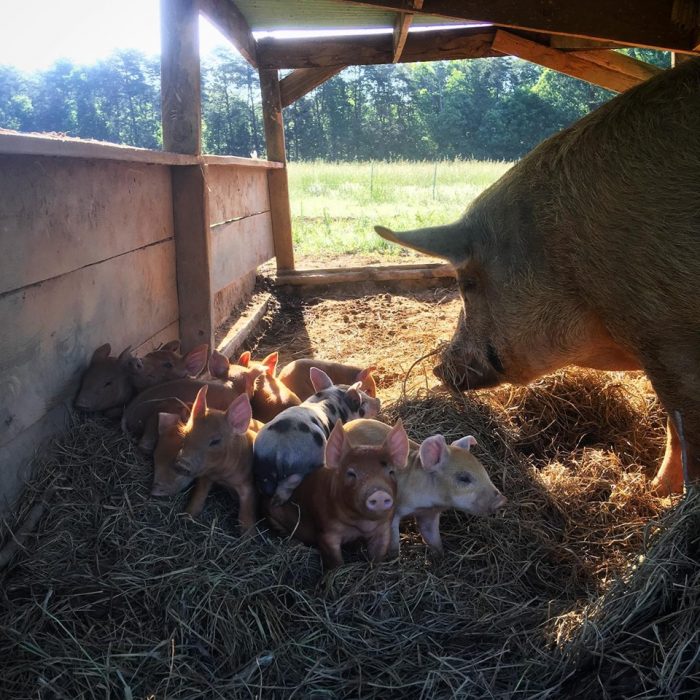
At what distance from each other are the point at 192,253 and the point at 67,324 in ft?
5.00

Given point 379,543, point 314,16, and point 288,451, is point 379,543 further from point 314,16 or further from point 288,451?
point 314,16

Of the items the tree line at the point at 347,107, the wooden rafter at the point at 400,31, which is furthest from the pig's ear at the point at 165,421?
the tree line at the point at 347,107

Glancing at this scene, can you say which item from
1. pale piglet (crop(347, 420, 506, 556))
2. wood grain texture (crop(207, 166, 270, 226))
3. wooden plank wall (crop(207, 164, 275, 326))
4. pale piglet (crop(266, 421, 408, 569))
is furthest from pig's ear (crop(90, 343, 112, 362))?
wooden plank wall (crop(207, 164, 275, 326))

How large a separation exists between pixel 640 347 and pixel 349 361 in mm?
2955

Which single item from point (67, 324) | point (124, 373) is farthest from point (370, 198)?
point (67, 324)

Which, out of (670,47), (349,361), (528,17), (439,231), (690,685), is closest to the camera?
(690,685)

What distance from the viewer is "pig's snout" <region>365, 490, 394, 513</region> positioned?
8.08 ft

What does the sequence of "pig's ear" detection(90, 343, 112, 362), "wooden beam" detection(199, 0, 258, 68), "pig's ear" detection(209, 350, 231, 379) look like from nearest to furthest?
"pig's ear" detection(90, 343, 112, 362) → "pig's ear" detection(209, 350, 231, 379) → "wooden beam" detection(199, 0, 258, 68)

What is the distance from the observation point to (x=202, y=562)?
2.61 meters

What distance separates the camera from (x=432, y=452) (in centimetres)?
288

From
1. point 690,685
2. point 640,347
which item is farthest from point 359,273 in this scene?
point 690,685

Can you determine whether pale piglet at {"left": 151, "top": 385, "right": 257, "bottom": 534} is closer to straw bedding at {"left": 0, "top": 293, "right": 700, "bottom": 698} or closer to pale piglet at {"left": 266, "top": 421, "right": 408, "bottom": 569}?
straw bedding at {"left": 0, "top": 293, "right": 700, "bottom": 698}

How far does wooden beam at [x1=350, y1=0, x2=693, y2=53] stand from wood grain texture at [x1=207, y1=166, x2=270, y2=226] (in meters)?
1.96

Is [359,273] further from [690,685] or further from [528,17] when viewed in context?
→ [690,685]
